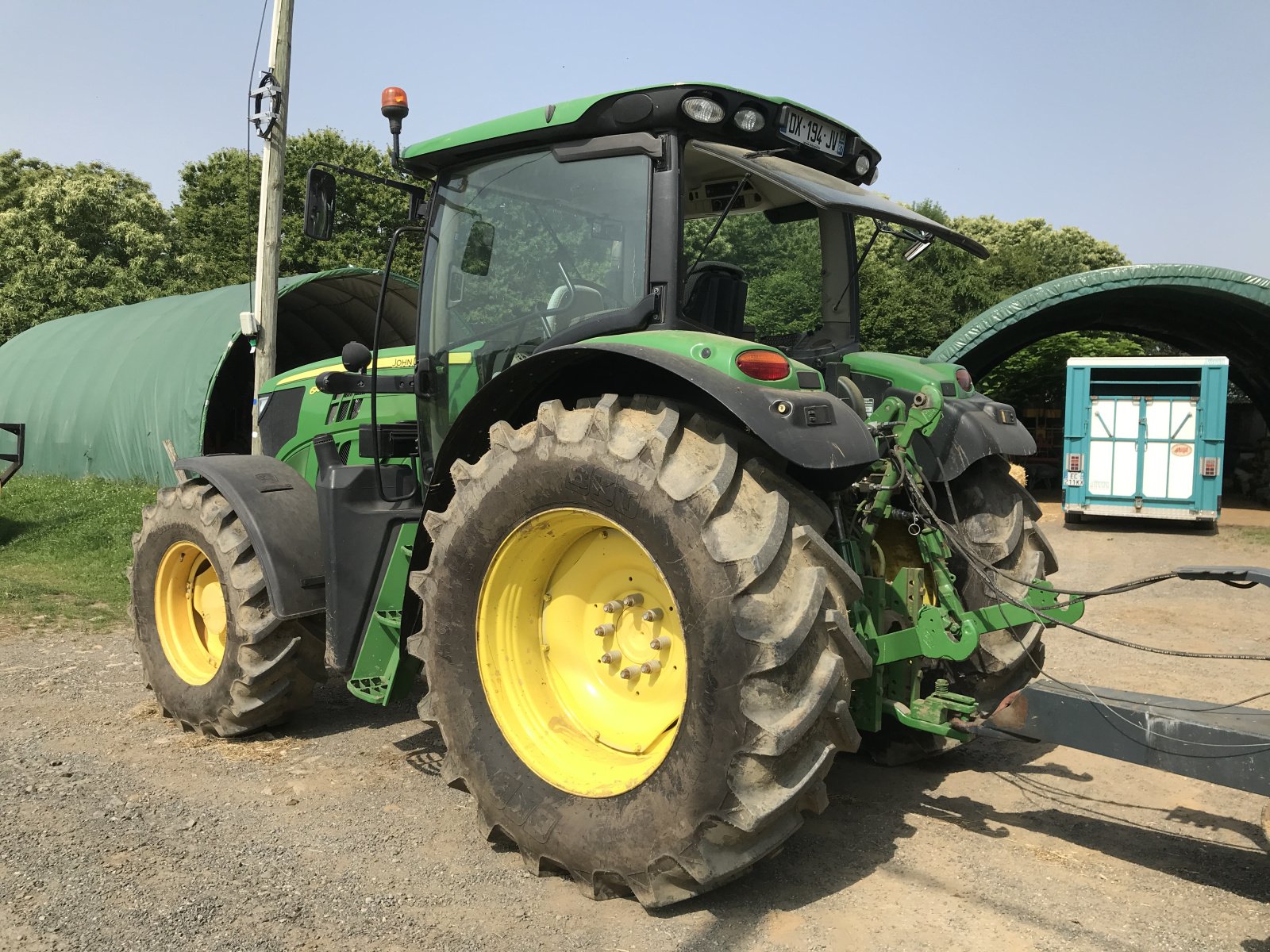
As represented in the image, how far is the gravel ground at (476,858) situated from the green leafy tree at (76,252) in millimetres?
26863

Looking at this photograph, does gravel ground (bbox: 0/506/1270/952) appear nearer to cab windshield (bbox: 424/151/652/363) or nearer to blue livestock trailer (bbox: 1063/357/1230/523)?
cab windshield (bbox: 424/151/652/363)

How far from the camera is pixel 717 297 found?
4023 mm

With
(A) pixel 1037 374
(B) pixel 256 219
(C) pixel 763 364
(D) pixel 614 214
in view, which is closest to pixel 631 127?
(D) pixel 614 214

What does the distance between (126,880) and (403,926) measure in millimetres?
989

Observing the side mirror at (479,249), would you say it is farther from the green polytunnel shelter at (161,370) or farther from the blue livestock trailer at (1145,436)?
the blue livestock trailer at (1145,436)

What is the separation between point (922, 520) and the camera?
11.7 ft

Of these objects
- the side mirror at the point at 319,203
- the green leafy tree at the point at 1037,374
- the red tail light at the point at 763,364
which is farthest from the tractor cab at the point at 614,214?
the green leafy tree at the point at 1037,374

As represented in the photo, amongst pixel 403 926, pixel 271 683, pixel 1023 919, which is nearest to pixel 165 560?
pixel 271 683

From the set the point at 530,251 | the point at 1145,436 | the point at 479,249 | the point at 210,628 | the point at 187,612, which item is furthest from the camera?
the point at 1145,436

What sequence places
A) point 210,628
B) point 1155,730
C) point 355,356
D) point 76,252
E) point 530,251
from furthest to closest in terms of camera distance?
point 76,252 < point 210,628 < point 355,356 < point 530,251 < point 1155,730

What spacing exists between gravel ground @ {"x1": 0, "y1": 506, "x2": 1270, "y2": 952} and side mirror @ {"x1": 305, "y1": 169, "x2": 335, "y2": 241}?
233 cm

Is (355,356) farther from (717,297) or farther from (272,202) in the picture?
(272,202)

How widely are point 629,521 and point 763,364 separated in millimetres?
634

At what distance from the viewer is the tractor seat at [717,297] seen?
3850mm
